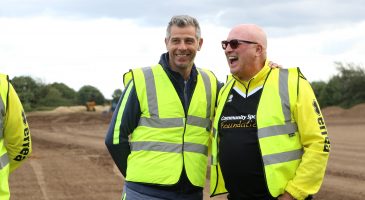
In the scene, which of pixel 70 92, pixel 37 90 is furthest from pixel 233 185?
pixel 70 92

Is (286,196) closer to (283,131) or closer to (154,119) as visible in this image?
(283,131)

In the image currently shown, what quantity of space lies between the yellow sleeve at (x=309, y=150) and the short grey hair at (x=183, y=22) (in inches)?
41.5

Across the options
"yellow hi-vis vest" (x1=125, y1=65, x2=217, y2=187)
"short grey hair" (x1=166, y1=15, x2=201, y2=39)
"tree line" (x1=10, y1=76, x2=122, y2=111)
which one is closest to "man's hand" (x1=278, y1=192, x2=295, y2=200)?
"yellow hi-vis vest" (x1=125, y1=65, x2=217, y2=187)

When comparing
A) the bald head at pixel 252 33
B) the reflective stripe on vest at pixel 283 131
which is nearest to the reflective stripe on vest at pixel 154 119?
the reflective stripe on vest at pixel 283 131

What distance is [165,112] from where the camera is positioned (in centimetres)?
475

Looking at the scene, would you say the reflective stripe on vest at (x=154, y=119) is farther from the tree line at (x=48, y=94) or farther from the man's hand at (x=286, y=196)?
the tree line at (x=48, y=94)

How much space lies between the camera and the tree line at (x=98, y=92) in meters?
44.0

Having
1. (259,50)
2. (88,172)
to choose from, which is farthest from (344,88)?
(259,50)

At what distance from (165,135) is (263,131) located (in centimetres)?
79

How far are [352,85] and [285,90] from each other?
41501 mm

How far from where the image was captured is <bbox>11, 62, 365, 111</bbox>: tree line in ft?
144

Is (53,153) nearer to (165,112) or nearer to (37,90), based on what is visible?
(165,112)

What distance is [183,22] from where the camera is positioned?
475 centimetres

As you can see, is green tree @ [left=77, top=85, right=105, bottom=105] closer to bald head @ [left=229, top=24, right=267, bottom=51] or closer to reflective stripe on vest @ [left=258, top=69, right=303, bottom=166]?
bald head @ [left=229, top=24, right=267, bottom=51]
